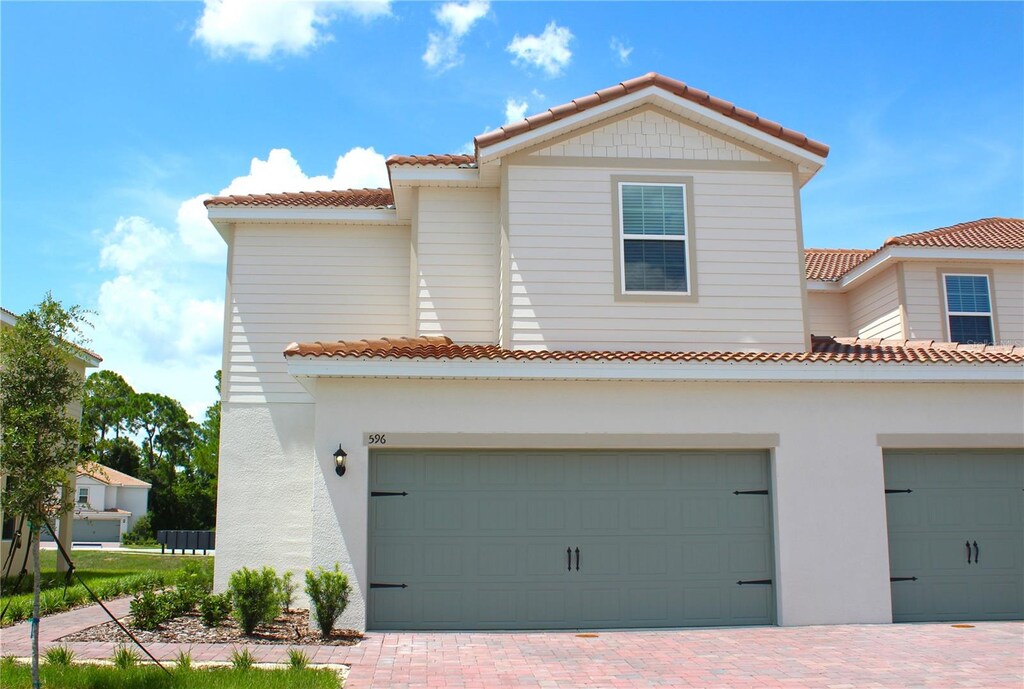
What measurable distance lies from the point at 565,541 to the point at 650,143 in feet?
21.4

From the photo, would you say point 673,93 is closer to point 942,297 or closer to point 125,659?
point 942,297

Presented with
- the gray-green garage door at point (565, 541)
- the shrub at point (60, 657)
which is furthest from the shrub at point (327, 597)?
the shrub at point (60, 657)

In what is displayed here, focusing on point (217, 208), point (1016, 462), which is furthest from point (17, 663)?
point (1016, 462)

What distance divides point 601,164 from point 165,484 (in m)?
49.6

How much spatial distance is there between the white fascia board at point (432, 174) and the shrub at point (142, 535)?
34720 mm

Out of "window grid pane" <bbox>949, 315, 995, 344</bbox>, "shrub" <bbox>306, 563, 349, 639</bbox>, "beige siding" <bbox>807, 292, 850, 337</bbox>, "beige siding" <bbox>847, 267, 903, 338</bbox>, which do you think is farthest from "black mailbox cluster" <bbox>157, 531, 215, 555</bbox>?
"window grid pane" <bbox>949, 315, 995, 344</bbox>

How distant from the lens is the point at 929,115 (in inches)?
599

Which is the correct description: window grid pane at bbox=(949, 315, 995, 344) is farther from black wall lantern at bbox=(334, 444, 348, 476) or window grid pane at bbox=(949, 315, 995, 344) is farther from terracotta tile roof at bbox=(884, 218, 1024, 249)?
black wall lantern at bbox=(334, 444, 348, 476)

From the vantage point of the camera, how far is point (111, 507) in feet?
170

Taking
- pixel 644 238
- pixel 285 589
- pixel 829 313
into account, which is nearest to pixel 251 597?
pixel 285 589

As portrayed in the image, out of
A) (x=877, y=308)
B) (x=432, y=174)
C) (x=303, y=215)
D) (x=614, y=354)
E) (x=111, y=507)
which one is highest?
(x=432, y=174)

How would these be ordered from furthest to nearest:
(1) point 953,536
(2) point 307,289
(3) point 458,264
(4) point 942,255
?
1. (4) point 942,255
2. (2) point 307,289
3. (3) point 458,264
4. (1) point 953,536

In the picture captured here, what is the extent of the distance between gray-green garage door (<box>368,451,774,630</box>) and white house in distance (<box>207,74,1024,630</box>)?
3 cm

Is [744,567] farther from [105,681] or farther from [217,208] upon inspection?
[217,208]
